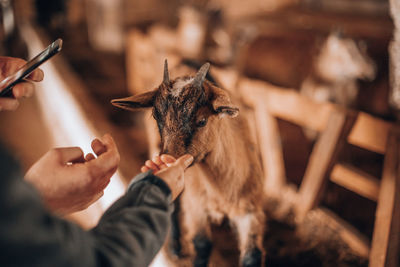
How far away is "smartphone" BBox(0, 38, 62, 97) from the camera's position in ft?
3.73

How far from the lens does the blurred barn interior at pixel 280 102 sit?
244cm

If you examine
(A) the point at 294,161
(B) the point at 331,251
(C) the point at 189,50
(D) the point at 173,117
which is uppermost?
(D) the point at 173,117

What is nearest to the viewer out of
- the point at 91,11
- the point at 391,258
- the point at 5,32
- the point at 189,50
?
the point at 391,258

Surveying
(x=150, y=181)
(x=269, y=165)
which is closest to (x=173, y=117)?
(x=150, y=181)

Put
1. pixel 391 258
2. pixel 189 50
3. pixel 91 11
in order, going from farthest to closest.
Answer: pixel 91 11 < pixel 189 50 < pixel 391 258

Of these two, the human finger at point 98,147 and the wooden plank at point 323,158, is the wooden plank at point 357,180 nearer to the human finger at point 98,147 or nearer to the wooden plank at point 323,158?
the wooden plank at point 323,158

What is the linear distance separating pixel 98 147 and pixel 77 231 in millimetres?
600

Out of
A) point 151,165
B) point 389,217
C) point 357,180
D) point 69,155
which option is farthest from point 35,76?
point 357,180

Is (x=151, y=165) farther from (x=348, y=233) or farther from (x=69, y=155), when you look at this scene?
(x=348, y=233)

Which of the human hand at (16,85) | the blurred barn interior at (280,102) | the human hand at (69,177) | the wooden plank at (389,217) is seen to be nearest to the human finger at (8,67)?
the human hand at (16,85)

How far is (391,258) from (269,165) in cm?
183

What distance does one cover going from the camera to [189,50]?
18.3ft

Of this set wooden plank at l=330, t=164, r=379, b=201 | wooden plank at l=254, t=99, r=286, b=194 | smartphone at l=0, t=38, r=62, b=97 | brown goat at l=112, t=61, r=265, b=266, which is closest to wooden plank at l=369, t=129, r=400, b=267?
wooden plank at l=330, t=164, r=379, b=201

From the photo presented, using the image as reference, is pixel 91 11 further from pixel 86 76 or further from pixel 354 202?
pixel 354 202
